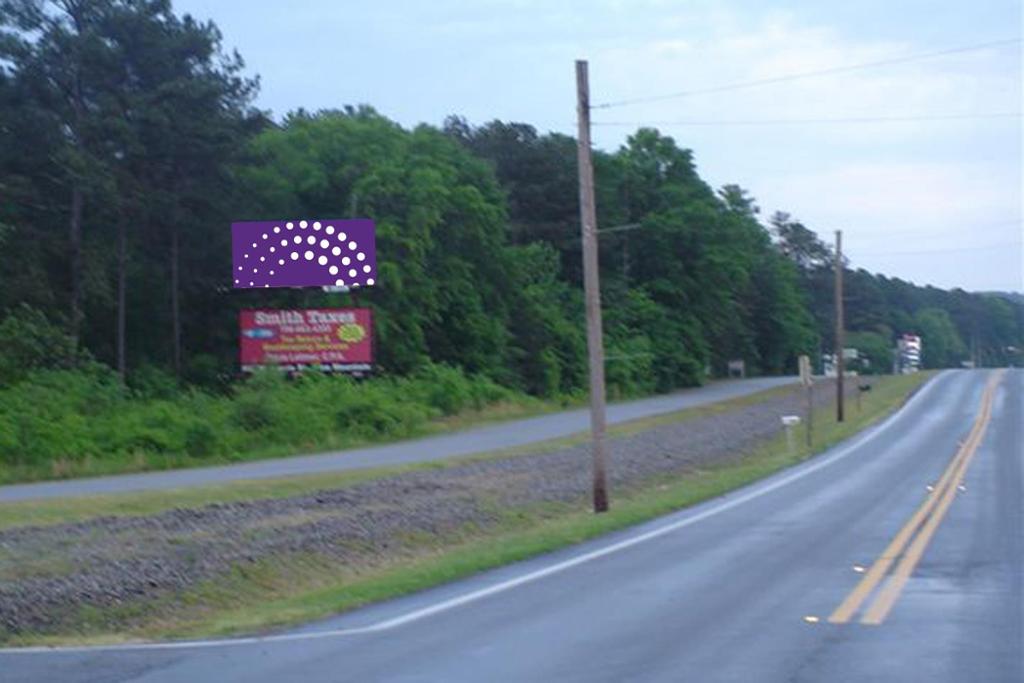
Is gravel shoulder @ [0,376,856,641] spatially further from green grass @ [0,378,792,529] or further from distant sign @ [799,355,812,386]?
distant sign @ [799,355,812,386]

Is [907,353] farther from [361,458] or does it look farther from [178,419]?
[178,419]

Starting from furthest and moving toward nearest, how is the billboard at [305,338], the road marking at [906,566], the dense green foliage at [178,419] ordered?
the billboard at [305,338]
the dense green foliage at [178,419]
the road marking at [906,566]

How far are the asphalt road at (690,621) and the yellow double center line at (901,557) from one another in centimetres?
9

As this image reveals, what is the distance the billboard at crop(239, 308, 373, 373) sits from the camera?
166 ft

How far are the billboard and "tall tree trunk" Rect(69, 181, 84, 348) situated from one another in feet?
25.6

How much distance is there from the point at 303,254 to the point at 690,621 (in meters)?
38.0

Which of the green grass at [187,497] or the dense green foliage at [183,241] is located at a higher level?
the dense green foliage at [183,241]

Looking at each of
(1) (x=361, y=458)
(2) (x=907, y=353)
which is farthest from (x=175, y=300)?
(2) (x=907, y=353)

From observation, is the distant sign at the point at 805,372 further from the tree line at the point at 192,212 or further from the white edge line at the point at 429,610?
the white edge line at the point at 429,610

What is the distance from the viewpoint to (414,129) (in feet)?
246

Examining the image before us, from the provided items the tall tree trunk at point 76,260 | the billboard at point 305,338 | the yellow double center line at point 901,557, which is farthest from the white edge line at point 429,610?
the tall tree trunk at point 76,260

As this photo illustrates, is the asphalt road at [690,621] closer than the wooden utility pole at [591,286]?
Yes

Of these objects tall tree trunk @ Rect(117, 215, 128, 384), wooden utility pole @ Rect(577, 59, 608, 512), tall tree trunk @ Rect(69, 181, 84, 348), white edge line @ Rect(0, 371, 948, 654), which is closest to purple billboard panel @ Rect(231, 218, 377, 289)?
tall tree trunk @ Rect(117, 215, 128, 384)

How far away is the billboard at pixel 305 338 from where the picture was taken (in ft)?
166
